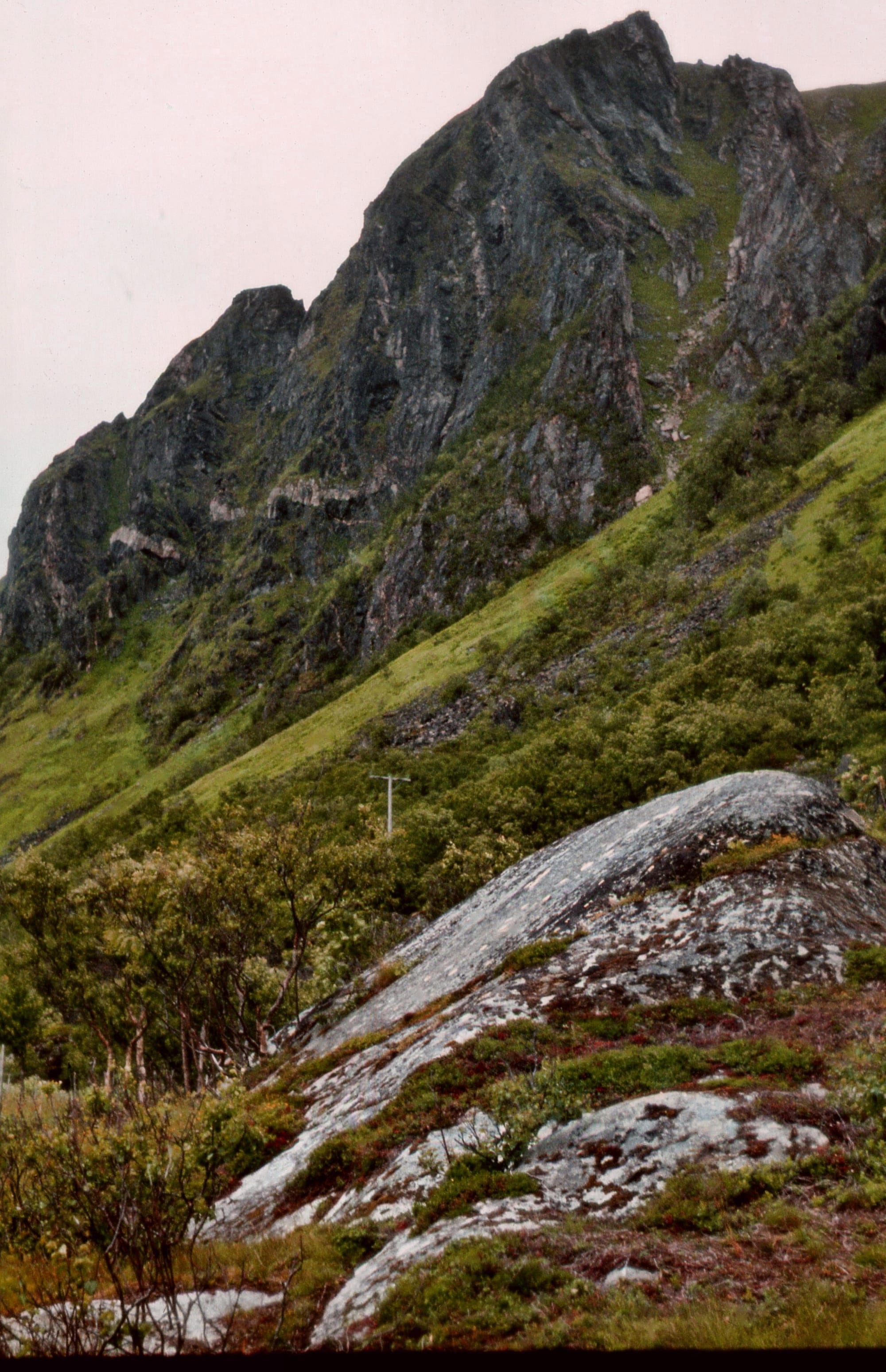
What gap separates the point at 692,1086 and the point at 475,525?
13108cm

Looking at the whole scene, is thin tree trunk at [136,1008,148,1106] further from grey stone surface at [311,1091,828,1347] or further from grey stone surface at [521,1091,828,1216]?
grey stone surface at [521,1091,828,1216]

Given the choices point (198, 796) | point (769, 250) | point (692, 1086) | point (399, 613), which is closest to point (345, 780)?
point (198, 796)

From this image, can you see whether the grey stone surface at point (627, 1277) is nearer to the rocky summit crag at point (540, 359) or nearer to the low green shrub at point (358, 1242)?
the low green shrub at point (358, 1242)

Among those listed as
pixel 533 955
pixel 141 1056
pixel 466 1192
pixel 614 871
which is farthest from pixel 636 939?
pixel 141 1056

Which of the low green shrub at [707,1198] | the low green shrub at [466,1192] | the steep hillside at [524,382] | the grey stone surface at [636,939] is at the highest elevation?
the steep hillside at [524,382]

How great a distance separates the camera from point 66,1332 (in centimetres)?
557

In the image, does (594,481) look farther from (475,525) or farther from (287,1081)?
(287,1081)

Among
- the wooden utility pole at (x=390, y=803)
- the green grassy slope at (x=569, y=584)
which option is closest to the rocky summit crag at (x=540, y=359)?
the green grassy slope at (x=569, y=584)

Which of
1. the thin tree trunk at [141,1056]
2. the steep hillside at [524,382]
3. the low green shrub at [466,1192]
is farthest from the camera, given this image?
the steep hillside at [524,382]

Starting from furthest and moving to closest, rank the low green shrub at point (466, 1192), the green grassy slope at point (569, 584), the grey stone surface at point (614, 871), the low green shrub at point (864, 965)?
the green grassy slope at point (569, 584) < the grey stone surface at point (614, 871) < the low green shrub at point (864, 965) < the low green shrub at point (466, 1192)

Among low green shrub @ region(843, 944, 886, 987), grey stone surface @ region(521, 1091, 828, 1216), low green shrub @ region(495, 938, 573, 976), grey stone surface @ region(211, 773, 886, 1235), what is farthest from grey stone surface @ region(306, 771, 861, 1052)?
grey stone surface @ region(521, 1091, 828, 1216)

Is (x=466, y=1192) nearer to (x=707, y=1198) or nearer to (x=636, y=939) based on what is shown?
(x=707, y=1198)

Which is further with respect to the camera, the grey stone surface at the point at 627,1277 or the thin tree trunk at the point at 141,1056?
the thin tree trunk at the point at 141,1056

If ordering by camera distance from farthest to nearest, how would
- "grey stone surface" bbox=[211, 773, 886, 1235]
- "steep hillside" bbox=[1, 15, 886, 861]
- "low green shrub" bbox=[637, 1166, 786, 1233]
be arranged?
"steep hillside" bbox=[1, 15, 886, 861], "grey stone surface" bbox=[211, 773, 886, 1235], "low green shrub" bbox=[637, 1166, 786, 1233]
